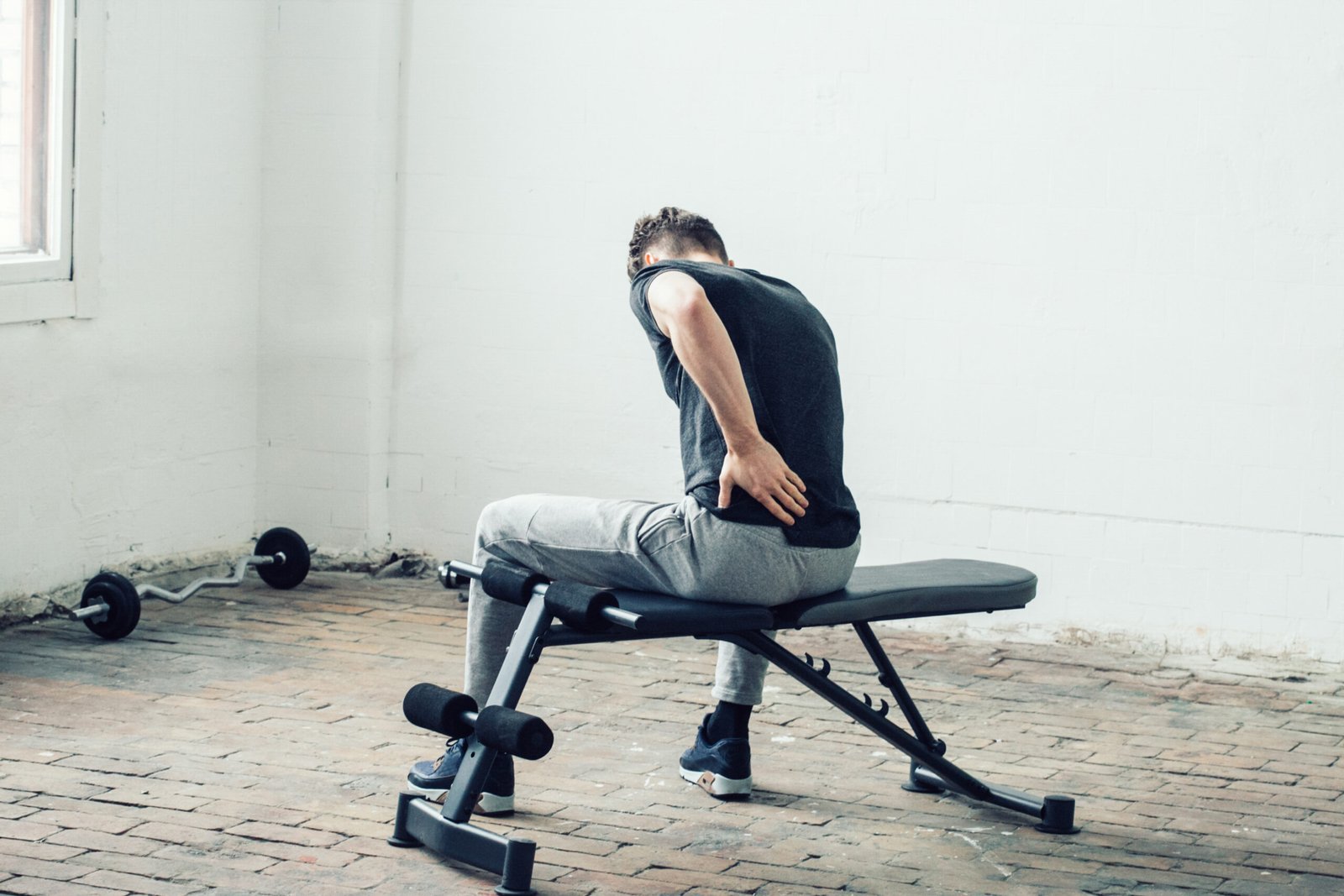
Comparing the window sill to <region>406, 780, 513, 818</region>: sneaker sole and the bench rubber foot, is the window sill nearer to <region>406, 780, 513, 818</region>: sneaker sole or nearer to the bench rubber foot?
<region>406, 780, 513, 818</region>: sneaker sole

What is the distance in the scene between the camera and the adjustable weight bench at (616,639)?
3.09 m

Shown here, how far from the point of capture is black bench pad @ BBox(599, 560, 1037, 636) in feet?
10.4

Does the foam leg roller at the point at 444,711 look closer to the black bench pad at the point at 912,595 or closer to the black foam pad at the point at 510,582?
the black foam pad at the point at 510,582

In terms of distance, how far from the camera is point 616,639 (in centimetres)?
335

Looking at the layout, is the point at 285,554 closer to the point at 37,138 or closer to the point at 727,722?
the point at 37,138

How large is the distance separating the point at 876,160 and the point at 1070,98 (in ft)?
2.03

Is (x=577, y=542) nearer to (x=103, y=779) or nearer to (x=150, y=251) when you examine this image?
(x=103, y=779)

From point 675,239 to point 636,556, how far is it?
66cm

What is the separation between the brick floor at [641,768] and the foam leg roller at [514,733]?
0.29m

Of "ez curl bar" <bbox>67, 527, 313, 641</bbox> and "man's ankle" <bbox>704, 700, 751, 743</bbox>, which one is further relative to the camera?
"ez curl bar" <bbox>67, 527, 313, 641</bbox>

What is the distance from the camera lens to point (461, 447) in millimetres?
5961

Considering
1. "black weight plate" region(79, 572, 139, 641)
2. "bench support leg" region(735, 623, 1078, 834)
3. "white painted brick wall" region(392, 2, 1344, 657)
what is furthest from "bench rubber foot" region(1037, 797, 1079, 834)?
"black weight plate" region(79, 572, 139, 641)

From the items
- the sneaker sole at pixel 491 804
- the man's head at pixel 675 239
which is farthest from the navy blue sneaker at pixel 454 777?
the man's head at pixel 675 239

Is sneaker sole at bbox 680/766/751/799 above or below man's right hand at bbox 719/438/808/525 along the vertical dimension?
below
